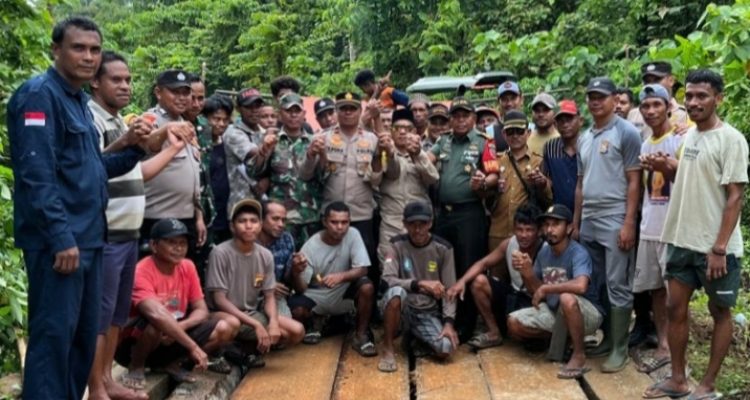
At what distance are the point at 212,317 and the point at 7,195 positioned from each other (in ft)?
5.15

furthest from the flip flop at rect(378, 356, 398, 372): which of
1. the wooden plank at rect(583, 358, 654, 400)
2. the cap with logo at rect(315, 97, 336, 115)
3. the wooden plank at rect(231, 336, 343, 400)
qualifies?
the cap with logo at rect(315, 97, 336, 115)

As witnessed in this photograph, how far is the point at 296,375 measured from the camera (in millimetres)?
5035

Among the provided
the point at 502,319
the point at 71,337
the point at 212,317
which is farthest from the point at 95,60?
the point at 502,319

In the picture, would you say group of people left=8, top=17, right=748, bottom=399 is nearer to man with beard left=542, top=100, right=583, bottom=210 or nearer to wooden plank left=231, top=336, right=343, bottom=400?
man with beard left=542, top=100, right=583, bottom=210

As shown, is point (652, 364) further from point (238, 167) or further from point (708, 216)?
point (238, 167)

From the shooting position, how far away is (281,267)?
557 cm

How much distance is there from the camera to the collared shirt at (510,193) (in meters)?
5.91

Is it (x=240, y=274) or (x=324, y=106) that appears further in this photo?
(x=324, y=106)

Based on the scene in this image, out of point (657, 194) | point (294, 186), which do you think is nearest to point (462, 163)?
point (294, 186)

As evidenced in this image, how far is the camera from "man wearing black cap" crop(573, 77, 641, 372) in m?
5.11

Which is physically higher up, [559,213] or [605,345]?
[559,213]

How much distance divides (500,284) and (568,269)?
0.64 meters

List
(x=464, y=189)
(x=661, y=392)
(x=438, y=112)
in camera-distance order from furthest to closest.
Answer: (x=438, y=112), (x=464, y=189), (x=661, y=392)

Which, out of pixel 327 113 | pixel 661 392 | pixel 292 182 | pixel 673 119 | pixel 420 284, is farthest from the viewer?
pixel 327 113
